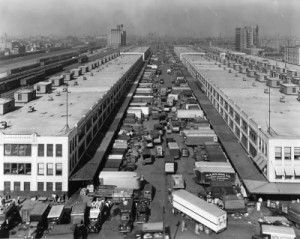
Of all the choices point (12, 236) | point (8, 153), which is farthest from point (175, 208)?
point (8, 153)

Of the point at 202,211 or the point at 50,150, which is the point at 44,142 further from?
the point at 202,211

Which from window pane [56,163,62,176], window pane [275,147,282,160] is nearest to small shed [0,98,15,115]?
window pane [56,163,62,176]

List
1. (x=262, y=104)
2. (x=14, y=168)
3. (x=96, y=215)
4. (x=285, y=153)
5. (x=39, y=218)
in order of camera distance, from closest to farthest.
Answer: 1. (x=39, y=218)
2. (x=96, y=215)
3. (x=285, y=153)
4. (x=14, y=168)
5. (x=262, y=104)

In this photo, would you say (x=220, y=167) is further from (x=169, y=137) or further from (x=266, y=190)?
(x=169, y=137)

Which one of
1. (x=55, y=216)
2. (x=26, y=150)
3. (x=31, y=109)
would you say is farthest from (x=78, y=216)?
(x=31, y=109)

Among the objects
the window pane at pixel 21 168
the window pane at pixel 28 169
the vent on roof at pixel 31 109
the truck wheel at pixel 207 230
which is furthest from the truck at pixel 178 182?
the vent on roof at pixel 31 109

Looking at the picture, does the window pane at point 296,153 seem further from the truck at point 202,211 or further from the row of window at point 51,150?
the row of window at point 51,150

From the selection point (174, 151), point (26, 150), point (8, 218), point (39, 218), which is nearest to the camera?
point (39, 218)

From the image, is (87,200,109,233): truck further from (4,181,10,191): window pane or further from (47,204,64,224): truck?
(4,181,10,191): window pane
